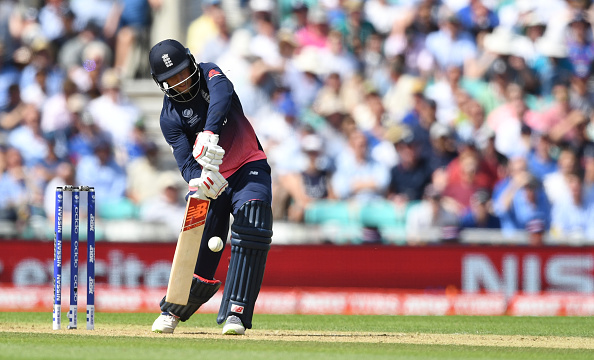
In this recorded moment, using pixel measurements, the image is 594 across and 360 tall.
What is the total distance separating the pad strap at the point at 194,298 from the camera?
298 inches

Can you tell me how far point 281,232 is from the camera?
11875mm

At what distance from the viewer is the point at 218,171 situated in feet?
23.6

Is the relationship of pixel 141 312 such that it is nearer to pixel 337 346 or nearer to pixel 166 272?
pixel 166 272

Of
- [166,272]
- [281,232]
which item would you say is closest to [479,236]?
[281,232]

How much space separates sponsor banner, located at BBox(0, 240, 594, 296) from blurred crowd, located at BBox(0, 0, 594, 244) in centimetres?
24

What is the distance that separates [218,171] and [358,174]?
549cm

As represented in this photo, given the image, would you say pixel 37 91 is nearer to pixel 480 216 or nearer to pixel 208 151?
pixel 480 216

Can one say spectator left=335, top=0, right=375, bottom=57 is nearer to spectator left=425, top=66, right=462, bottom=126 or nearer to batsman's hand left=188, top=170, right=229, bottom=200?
spectator left=425, top=66, right=462, bottom=126

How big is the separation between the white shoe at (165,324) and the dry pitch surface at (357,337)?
7cm

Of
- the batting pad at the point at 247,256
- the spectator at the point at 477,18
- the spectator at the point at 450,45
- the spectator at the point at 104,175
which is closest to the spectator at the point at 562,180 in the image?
the spectator at the point at 450,45

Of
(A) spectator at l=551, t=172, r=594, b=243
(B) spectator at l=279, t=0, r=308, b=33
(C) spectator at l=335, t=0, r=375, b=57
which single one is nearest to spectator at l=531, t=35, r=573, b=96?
(A) spectator at l=551, t=172, r=594, b=243

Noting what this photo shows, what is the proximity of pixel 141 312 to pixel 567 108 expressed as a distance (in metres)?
5.75

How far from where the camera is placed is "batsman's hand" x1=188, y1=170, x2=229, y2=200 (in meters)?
7.04

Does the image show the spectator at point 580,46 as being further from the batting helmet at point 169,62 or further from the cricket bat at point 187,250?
the cricket bat at point 187,250
